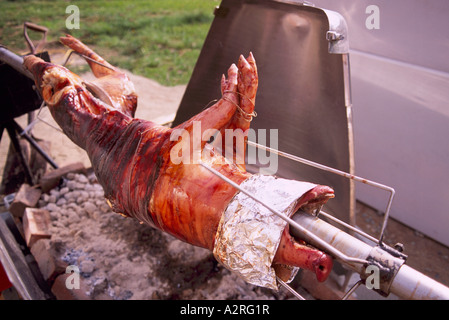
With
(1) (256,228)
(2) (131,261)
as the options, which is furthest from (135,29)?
(1) (256,228)

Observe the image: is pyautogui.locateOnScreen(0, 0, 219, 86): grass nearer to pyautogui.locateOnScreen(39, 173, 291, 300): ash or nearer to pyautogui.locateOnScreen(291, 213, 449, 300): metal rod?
pyautogui.locateOnScreen(39, 173, 291, 300): ash

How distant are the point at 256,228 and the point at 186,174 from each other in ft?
1.36

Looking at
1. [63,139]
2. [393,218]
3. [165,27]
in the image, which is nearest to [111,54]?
[165,27]

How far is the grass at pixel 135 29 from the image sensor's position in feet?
22.3

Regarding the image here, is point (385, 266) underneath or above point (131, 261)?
above

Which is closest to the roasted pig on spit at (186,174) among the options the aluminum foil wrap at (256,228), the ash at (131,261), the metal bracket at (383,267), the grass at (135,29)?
the aluminum foil wrap at (256,228)

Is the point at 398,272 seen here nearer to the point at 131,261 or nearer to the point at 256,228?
the point at 256,228

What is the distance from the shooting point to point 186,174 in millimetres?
1388

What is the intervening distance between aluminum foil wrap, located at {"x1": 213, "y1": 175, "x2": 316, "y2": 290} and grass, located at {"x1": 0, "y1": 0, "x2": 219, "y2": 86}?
17.1ft

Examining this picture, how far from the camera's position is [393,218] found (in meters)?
3.24

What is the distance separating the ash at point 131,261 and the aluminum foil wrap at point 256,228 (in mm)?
1067

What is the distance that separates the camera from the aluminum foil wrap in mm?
1097

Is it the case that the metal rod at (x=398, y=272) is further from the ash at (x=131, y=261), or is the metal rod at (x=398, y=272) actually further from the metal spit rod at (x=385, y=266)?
the ash at (x=131, y=261)

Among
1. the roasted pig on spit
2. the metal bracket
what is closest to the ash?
the roasted pig on spit
